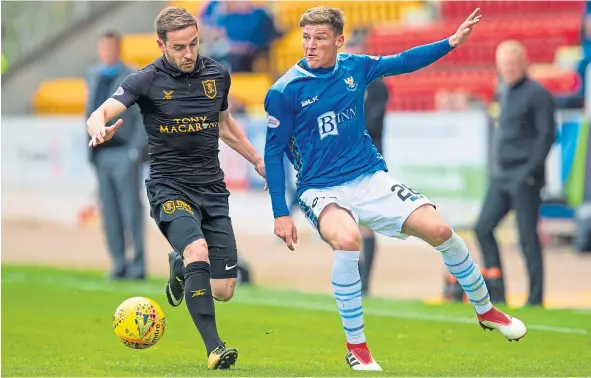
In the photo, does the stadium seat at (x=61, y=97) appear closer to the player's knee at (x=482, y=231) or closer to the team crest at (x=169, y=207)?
the player's knee at (x=482, y=231)

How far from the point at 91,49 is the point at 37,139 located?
265 inches

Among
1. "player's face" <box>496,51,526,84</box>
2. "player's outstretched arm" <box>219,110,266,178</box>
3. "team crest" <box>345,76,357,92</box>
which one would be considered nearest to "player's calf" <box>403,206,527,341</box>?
"team crest" <box>345,76,357,92</box>

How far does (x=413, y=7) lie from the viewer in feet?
77.0

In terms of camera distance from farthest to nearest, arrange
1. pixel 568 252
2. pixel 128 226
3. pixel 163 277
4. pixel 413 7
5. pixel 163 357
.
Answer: pixel 413 7
pixel 568 252
pixel 163 277
pixel 128 226
pixel 163 357

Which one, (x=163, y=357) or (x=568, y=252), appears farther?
(x=568, y=252)

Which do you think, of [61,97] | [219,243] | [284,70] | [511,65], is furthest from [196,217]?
[61,97]

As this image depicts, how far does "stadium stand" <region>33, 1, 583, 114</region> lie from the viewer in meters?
20.1

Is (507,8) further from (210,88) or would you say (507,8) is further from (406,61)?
(210,88)

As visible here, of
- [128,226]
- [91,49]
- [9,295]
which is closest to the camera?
[9,295]

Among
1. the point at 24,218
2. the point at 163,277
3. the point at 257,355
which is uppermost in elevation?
the point at 257,355

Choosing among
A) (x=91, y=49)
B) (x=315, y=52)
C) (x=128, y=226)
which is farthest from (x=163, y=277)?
(x=91, y=49)

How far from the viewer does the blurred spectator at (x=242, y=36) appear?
81.9ft

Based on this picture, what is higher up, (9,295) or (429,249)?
(9,295)

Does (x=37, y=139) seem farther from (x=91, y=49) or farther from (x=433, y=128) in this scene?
(x=433, y=128)
